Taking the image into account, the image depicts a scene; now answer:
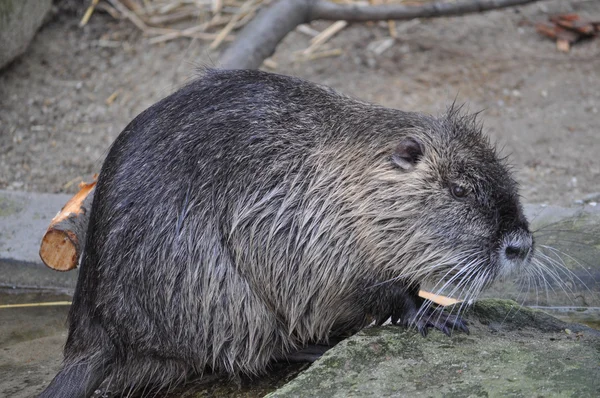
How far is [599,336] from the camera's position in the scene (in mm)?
2639

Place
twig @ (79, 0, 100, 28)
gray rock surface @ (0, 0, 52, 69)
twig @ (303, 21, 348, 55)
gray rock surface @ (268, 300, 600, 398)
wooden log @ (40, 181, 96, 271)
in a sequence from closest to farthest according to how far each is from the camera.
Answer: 1. gray rock surface @ (268, 300, 600, 398)
2. wooden log @ (40, 181, 96, 271)
3. gray rock surface @ (0, 0, 52, 69)
4. twig @ (303, 21, 348, 55)
5. twig @ (79, 0, 100, 28)

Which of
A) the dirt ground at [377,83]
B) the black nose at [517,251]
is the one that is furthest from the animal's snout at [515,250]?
the dirt ground at [377,83]

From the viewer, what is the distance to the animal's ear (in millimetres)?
2773

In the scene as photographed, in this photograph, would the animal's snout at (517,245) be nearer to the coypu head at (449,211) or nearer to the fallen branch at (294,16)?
the coypu head at (449,211)

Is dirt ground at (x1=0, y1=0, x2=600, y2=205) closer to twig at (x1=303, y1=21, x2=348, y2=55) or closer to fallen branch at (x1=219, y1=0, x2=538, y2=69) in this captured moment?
twig at (x1=303, y1=21, x2=348, y2=55)

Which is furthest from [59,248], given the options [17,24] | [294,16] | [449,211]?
[17,24]

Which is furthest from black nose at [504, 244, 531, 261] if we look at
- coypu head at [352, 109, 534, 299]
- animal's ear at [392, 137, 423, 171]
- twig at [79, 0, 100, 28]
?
twig at [79, 0, 100, 28]

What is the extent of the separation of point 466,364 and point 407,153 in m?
0.72

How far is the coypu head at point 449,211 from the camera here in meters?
2.68

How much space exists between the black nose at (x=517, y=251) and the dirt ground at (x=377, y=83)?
6.70 feet

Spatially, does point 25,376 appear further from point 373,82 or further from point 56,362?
point 373,82

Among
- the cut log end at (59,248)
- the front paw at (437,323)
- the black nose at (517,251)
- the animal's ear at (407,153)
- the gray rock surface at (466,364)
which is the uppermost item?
the animal's ear at (407,153)

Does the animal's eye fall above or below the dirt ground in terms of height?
below

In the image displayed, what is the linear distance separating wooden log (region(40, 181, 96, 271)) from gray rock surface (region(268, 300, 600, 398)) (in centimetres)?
125
